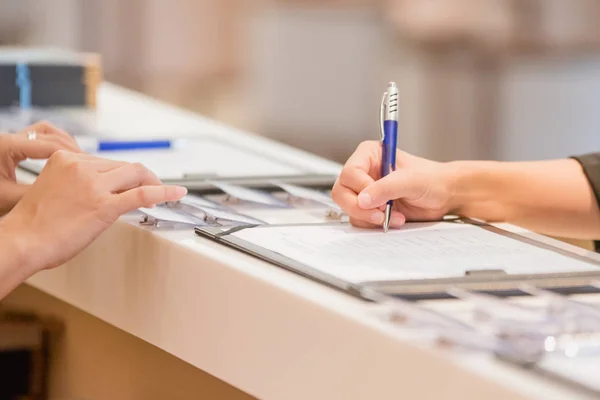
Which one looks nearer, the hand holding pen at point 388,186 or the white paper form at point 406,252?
the white paper form at point 406,252

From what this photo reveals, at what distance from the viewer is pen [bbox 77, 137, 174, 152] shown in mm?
1211

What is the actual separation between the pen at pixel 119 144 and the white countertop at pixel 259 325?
0.88 feet

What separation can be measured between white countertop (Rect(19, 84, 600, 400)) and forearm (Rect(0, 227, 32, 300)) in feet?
0.26

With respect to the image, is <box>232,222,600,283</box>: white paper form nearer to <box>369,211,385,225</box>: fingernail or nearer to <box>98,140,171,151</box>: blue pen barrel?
<box>369,211,385,225</box>: fingernail

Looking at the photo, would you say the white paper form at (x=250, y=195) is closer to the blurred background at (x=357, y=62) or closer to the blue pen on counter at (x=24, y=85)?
the blue pen on counter at (x=24, y=85)

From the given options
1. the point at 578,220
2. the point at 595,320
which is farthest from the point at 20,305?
the point at 595,320

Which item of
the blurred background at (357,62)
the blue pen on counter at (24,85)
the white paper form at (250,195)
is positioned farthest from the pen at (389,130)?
the blurred background at (357,62)

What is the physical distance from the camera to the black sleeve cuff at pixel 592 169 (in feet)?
3.51

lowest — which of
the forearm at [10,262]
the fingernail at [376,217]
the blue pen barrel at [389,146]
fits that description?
the forearm at [10,262]

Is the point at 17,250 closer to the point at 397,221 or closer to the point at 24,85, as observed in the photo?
the point at 397,221

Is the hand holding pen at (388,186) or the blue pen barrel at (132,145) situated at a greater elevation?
the hand holding pen at (388,186)

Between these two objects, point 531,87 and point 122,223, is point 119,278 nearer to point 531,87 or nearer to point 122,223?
point 122,223

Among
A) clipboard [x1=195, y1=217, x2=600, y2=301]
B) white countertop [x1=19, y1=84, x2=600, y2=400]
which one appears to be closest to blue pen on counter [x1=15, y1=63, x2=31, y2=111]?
white countertop [x1=19, y1=84, x2=600, y2=400]

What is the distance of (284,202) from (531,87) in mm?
2647
